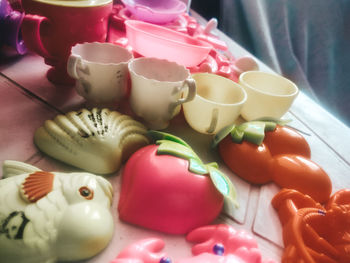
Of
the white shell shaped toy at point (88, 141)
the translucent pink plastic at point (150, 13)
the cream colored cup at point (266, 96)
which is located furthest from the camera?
the translucent pink plastic at point (150, 13)

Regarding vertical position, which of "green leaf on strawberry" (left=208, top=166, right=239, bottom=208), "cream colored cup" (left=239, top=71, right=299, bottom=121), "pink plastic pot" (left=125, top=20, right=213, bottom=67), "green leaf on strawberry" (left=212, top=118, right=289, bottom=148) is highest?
"pink plastic pot" (left=125, top=20, right=213, bottom=67)

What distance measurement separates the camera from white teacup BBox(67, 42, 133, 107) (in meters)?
0.54

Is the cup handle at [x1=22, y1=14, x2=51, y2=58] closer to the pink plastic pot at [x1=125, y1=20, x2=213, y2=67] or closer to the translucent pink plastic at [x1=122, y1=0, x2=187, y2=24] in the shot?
the pink plastic pot at [x1=125, y1=20, x2=213, y2=67]

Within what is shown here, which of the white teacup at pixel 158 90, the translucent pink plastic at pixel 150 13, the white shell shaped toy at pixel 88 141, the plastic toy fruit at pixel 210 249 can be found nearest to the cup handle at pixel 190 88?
the white teacup at pixel 158 90

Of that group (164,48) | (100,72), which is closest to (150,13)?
(164,48)

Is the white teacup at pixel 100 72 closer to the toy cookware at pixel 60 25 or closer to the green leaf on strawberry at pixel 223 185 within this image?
the toy cookware at pixel 60 25

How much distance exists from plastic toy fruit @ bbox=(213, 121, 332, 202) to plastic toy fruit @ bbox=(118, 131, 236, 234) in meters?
0.10

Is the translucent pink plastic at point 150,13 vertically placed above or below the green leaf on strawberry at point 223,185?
above

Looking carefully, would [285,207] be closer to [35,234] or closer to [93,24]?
[35,234]

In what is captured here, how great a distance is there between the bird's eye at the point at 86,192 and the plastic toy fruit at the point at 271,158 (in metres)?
0.24

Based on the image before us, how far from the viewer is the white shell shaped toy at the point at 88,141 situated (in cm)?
47

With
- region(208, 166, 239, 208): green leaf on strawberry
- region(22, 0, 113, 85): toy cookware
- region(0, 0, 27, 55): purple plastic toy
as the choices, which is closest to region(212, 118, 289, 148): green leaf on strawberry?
region(208, 166, 239, 208): green leaf on strawberry

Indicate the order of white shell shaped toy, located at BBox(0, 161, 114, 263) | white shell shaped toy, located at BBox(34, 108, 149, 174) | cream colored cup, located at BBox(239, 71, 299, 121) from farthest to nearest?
cream colored cup, located at BBox(239, 71, 299, 121), white shell shaped toy, located at BBox(34, 108, 149, 174), white shell shaped toy, located at BBox(0, 161, 114, 263)

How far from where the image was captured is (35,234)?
1.13ft
